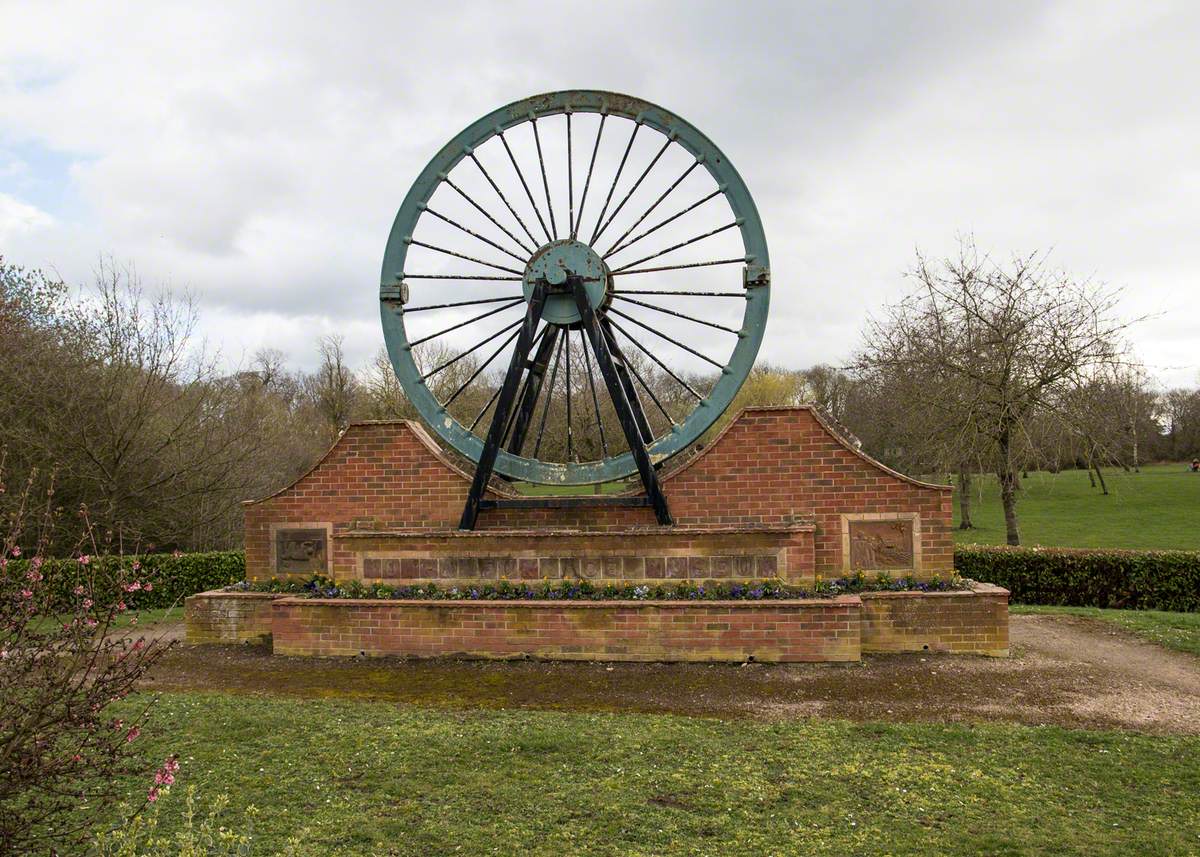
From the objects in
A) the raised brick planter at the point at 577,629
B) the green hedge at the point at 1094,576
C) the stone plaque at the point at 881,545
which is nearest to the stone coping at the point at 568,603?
the raised brick planter at the point at 577,629

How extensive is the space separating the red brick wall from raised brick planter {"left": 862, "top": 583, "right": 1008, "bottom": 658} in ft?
1.56

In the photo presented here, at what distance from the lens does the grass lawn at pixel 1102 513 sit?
23688mm

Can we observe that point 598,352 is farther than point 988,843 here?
Yes

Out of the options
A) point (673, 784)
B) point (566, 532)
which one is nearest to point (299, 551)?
point (566, 532)

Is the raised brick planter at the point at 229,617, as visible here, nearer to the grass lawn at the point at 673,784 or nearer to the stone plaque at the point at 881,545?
the grass lawn at the point at 673,784

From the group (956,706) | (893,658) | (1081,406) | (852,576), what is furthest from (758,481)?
(1081,406)

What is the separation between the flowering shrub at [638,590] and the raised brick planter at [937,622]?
0.22m

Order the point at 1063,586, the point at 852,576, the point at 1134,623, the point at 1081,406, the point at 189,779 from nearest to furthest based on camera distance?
the point at 189,779, the point at 852,576, the point at 1134,623, the point at 1063,586, the point at 1081,406

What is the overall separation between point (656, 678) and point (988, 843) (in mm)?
3645

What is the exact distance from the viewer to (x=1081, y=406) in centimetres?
1698

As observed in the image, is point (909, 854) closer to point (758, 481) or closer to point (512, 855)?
point (512, 855)

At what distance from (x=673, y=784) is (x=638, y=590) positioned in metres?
3.50

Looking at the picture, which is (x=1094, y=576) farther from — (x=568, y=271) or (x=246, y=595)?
(x=246, y=595)

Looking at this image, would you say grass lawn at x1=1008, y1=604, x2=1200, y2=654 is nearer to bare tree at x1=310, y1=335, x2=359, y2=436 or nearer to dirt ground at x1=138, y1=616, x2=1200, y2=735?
dirt ground at x1=138, y1=616, x2=1200, y2=735
